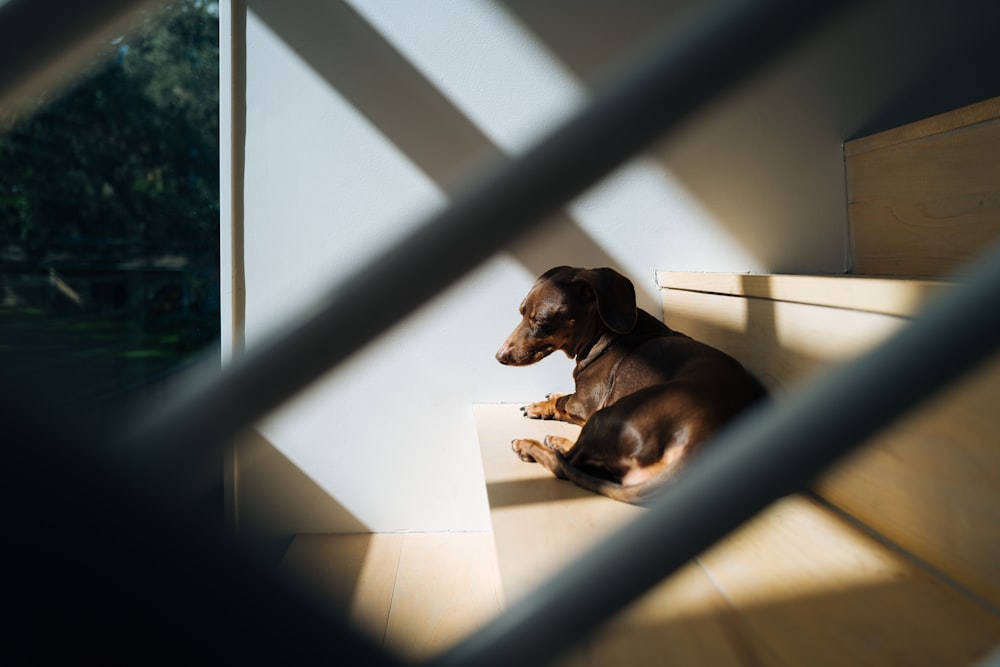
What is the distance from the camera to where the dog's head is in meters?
1.81

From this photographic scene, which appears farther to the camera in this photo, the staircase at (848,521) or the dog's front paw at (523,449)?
the dog's front paw at (523,449)

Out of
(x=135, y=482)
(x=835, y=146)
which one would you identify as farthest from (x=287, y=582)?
(x=835, y=146)

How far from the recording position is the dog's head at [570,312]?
181 centimetres

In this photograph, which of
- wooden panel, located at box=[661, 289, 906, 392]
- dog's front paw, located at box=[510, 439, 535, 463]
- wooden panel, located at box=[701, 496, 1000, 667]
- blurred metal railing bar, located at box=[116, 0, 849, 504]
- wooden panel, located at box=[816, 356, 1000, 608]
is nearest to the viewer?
blurred metal railing bar, located at box=[116, 0, 849, 504]

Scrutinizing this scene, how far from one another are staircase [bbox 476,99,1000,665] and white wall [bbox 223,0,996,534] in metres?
0.50

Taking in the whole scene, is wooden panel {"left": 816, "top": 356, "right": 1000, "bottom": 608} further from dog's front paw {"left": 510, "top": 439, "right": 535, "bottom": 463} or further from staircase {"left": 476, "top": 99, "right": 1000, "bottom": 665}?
dog's front paw {"left": 510, "top": 439, "right": 535, "bottom": 463}

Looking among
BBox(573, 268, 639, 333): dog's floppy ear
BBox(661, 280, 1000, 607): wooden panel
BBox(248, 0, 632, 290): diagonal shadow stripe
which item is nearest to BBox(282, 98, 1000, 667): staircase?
BBox(661, 280, 1000, 607): wooden panel

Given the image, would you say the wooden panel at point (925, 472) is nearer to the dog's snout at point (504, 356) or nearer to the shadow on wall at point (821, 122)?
the dog's snout at point (504, 356)

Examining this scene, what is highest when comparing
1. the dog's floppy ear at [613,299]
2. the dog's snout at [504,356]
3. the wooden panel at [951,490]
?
the dog's floppy ear at [613,299]

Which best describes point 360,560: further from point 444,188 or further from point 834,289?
point 834,289

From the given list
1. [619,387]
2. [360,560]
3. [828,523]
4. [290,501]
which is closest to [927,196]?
[619,387]

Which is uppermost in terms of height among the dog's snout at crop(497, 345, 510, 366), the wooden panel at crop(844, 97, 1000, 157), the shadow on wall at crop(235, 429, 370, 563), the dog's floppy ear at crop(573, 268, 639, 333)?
the wooden panel at crop(844, 97, 1000, 157)

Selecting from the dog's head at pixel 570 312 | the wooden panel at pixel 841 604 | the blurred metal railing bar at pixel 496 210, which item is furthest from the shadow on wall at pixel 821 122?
the blurred metal railing bar at pixel 496 210

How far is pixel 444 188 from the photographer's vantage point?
2408 mm
